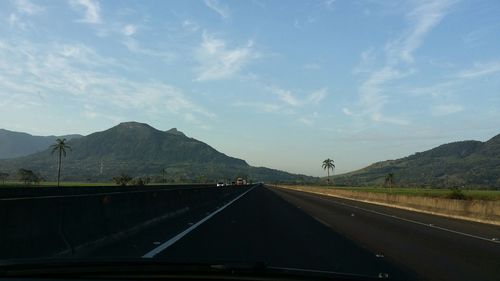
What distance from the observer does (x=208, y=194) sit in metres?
44.8

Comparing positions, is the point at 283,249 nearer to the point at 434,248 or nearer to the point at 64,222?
the point at 434,248

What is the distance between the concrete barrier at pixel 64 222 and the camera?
10.1 metres

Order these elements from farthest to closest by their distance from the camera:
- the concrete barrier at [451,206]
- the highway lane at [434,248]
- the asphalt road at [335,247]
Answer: the concrete barrier at [451,206], the asphalt road at [335,247], the highway lane at [434,248]

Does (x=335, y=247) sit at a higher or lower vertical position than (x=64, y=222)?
lower

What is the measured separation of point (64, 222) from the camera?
39.8ft

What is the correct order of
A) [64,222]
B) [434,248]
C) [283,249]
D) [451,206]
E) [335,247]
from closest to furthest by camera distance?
[64,222] < [283,249] < [335,247] < [434,248] < [451,206]

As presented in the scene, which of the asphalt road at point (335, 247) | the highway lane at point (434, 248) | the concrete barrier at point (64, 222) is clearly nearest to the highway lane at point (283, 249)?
the asphalt road at point (335, 247)

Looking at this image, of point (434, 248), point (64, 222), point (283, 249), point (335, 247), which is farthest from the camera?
point (434, 248)

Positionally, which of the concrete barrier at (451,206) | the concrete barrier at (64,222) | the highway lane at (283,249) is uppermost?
the concrete barrier at (451,206)

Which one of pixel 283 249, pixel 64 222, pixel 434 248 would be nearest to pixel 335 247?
pixel 283 249

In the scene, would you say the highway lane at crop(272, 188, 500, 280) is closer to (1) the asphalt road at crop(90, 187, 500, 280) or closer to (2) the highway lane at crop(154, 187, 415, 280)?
(1) the asphalt road at crop(90, 187, 500, 280)

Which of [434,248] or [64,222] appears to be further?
[434,248]

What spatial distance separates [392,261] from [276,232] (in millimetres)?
6517

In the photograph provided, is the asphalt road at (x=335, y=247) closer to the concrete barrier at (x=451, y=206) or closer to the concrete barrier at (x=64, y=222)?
the concrete barrier at (x=64, y=222)
